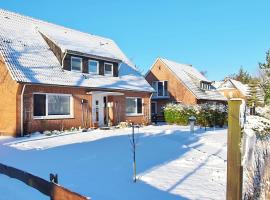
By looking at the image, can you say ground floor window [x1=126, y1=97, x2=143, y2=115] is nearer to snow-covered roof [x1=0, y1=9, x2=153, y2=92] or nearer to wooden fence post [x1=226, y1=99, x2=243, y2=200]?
snow-covered roof [x1=0, y1=9, x2=153, y2=92]

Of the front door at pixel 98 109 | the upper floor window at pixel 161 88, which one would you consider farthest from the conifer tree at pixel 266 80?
the upper floor window at pixel 161 88

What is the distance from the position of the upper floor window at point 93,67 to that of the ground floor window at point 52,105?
11.9ft

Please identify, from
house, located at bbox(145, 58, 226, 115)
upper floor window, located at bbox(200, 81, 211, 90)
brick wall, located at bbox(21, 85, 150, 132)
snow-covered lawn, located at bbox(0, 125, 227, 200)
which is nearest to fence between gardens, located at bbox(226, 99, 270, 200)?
snow-covered lawn, located at bbox(0, 125, 227, 200)

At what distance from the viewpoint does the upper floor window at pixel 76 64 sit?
23594 millimetres

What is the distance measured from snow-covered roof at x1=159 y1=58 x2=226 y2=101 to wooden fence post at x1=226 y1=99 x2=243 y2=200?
32524 millimetres

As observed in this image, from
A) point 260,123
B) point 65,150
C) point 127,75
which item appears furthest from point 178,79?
point 260,123

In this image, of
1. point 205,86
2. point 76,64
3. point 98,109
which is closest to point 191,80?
point 205,86

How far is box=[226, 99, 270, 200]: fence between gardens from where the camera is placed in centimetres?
329

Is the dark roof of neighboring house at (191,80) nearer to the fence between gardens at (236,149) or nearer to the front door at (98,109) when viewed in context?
the front door at (98,109)

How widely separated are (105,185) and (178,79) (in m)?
29.8

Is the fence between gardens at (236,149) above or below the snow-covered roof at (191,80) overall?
below

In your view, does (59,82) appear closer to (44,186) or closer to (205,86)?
(44,186)

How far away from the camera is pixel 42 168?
Answer: 9.96m

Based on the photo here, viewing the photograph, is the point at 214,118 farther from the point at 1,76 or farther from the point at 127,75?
the point at 1,76
